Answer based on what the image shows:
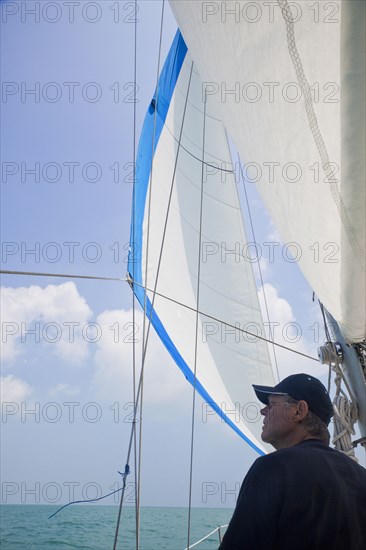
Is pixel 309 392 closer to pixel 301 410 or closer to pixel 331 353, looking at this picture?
pixel 301 410

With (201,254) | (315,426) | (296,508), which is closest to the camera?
(296,508)

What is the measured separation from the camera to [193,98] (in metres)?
4.68

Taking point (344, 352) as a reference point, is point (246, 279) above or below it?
above

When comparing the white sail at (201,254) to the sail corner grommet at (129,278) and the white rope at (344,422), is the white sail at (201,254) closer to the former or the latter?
the sail corner grommet at (129,278)

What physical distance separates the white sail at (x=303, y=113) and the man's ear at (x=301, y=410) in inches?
A: 13.9

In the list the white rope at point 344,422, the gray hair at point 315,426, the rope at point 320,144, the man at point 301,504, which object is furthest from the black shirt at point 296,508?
the white rope at point 344,422

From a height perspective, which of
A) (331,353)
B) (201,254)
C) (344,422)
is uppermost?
(201,254)

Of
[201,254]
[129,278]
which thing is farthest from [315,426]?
[201,254]

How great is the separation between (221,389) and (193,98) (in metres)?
2.78

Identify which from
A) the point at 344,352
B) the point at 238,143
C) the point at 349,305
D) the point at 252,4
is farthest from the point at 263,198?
the point at 344,352

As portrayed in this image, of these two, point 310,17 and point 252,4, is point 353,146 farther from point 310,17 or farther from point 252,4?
point 252,4

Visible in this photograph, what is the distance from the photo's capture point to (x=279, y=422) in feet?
3.72

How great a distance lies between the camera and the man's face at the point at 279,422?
1115 millimetres

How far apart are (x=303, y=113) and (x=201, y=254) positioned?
3.47 metres
